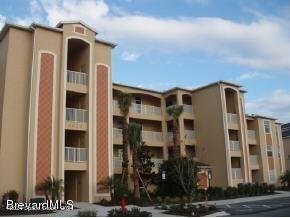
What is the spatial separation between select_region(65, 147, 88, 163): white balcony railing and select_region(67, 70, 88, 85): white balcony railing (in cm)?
571

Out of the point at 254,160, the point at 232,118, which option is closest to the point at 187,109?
the point at 232,118

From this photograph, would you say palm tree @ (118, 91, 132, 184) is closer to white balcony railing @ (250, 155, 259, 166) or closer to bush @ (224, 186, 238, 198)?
bush @ (224, 186, 238, 198)

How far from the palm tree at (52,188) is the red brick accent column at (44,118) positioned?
3.93ft

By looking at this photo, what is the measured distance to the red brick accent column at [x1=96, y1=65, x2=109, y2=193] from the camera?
29422 millimetres

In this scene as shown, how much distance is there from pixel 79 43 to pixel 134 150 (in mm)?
10676

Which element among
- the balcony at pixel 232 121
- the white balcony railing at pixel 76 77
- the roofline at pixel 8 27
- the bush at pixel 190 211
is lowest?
the bush at pixel 190 211

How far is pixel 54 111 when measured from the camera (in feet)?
92.5

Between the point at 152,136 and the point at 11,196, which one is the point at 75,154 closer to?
the point at 11,196

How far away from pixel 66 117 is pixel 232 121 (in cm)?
1962

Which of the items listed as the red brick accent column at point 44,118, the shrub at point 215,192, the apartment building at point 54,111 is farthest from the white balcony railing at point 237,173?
the red brick accent column at point 44,118

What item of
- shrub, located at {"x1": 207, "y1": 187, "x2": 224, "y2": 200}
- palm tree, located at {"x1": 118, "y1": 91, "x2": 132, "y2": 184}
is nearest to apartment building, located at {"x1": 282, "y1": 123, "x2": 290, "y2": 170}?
shrub, located at {"x1": 207, "y1": 187, "x2": 224, "y2": 200}

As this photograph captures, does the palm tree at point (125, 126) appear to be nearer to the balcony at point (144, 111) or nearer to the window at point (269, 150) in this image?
the balcony at point (144, 111)

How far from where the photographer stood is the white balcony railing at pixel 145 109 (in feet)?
127

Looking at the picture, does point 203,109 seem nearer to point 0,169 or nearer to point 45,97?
point 45,97
